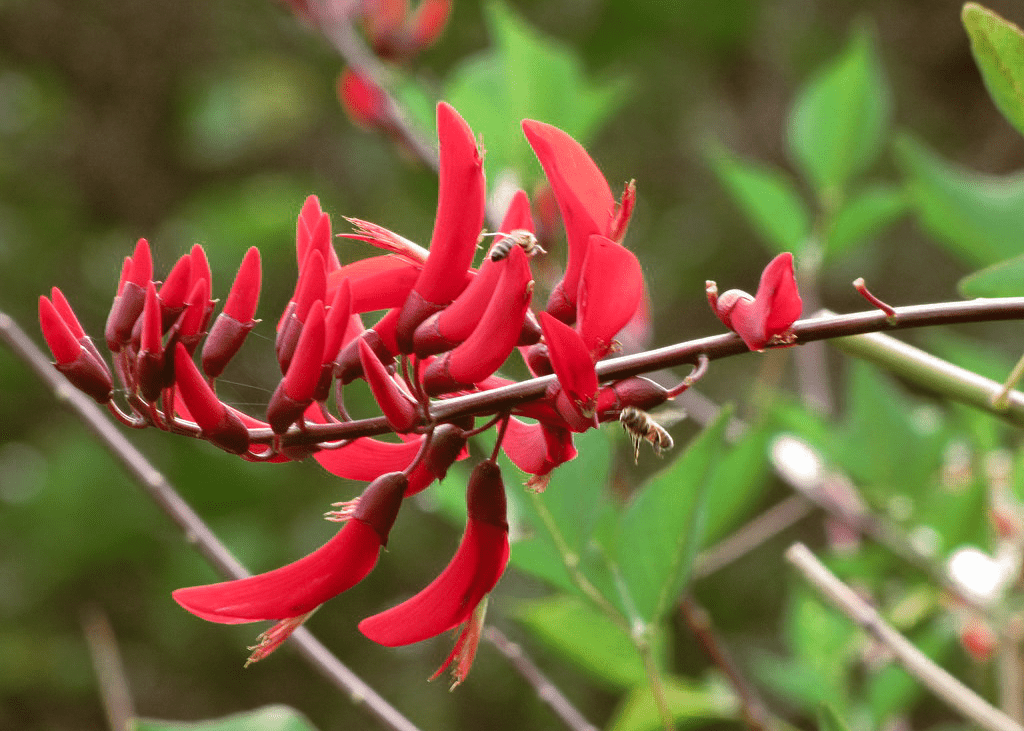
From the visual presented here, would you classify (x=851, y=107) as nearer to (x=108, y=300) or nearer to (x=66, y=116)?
(x=108, y=300)

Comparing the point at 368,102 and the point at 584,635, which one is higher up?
the point at 368,102

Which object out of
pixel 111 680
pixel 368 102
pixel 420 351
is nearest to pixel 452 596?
pixel 420 351

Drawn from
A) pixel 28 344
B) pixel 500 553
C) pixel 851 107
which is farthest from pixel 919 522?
pixel 28 344

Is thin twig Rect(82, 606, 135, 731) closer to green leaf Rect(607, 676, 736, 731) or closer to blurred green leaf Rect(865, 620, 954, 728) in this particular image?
green leaf Rect(607, 676, 736, 731)

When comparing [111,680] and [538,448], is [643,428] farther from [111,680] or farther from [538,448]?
[111,680]

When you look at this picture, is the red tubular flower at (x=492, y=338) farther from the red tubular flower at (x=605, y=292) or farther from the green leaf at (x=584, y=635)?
the green leaf at (x=584, y=635)
